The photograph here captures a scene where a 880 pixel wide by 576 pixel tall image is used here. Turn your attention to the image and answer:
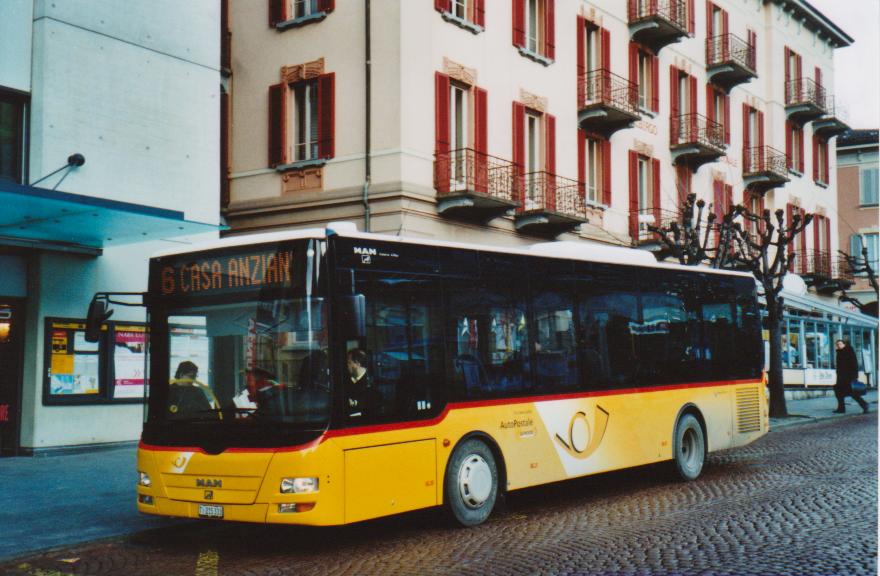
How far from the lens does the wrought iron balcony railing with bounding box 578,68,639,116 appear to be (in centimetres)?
2634

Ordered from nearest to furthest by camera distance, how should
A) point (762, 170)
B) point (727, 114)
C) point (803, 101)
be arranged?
1. point (727, 114)
2. point (762, 170)
3. point (803, 101)

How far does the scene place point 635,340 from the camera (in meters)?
12.1

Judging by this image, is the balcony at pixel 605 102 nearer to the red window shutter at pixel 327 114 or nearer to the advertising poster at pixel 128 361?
the red window shutter at pixel 327 114

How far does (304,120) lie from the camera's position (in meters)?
22.6

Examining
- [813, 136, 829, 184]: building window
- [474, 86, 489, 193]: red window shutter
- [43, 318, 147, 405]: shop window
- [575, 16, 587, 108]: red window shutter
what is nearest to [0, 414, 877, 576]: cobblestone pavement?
[43, 318, 147, 405]: shop window

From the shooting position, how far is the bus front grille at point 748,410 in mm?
14227

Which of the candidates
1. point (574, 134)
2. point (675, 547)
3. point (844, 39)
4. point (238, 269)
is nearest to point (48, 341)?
point (238, 269)

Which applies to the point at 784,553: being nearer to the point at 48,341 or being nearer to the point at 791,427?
the point at 48,341

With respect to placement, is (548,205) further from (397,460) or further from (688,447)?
(397,460)

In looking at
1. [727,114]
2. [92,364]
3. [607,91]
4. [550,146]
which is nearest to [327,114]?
[550,146]

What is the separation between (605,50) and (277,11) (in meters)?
9.27

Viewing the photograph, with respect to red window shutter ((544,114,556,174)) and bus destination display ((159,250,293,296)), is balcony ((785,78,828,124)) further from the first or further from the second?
bus destination display ((159,250,293,296))

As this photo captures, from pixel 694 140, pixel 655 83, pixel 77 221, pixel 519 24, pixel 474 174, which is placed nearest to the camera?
pixel 77 221

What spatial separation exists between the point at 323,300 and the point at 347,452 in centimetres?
125
